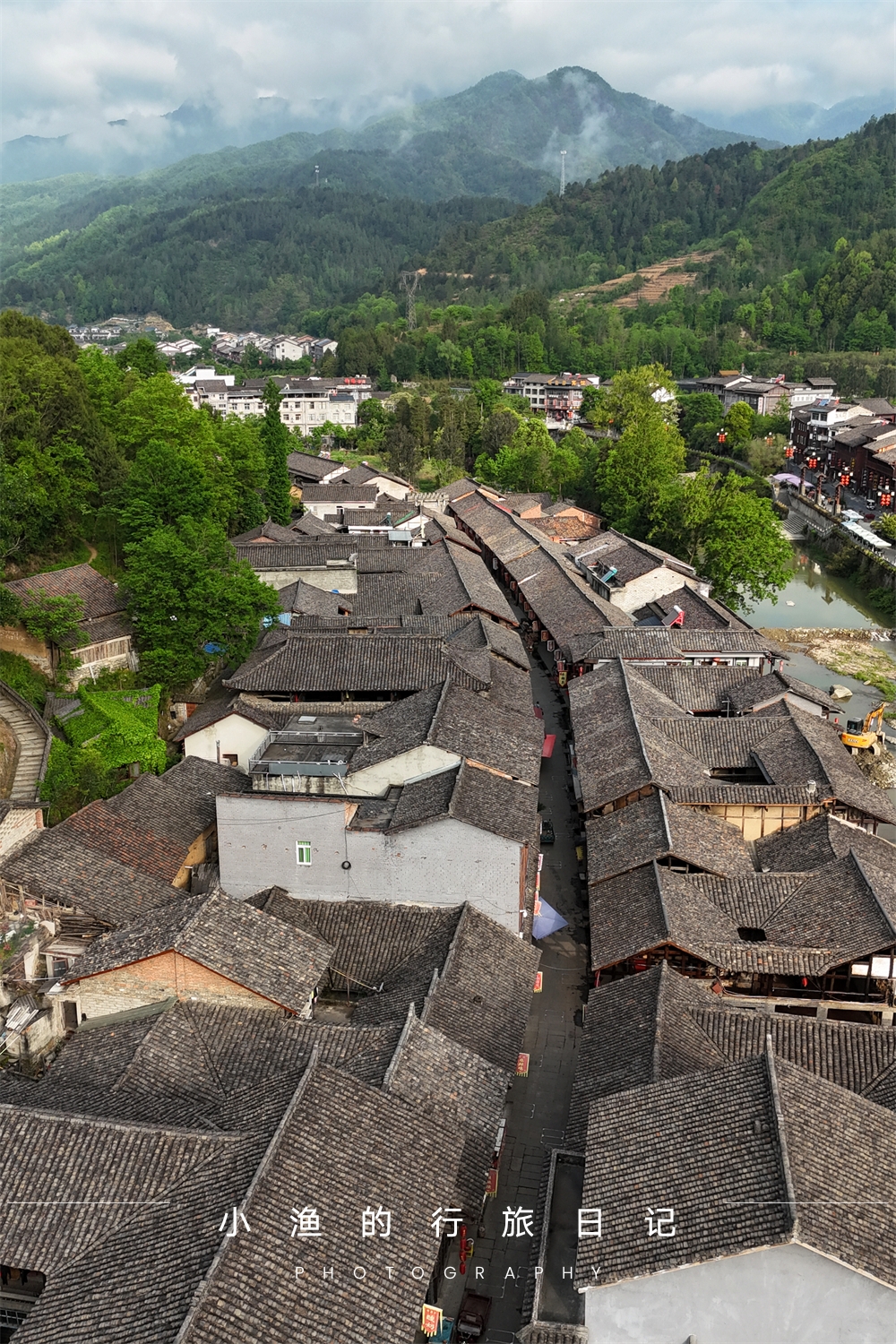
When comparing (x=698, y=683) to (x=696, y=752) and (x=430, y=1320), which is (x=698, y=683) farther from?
(x=430, y=1320)

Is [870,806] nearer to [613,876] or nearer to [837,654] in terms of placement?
[613,876]

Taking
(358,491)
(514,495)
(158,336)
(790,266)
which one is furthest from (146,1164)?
(158,336)

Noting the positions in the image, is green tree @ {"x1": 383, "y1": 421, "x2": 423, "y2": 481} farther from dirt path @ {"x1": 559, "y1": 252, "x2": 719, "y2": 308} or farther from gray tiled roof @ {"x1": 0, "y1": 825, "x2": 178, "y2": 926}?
dirt path @ {"x1": 559, "y1": 252, "x2": 719, "y2": 308}

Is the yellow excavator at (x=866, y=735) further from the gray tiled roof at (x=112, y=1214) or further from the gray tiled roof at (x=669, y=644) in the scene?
the gray tiled roof at (x=112, y=1214)

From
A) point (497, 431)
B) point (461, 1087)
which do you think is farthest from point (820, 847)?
point (497, 431)

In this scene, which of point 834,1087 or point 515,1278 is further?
point 515,1278

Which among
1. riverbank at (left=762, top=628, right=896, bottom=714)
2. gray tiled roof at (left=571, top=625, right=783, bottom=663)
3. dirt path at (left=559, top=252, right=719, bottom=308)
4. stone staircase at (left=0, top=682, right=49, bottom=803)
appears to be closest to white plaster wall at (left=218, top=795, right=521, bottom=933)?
stone staircase at (left=0, top=682, right=49, bottom=803)
